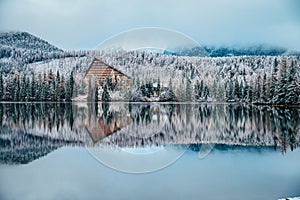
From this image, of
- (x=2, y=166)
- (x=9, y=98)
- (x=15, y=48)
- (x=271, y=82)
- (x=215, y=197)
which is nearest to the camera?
(x=215, y=197)

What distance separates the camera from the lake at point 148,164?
3031 millimetres

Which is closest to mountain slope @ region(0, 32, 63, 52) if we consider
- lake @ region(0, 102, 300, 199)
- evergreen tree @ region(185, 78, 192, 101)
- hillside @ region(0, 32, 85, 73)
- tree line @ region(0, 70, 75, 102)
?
hillside @ region(0, 32, 85, 73)

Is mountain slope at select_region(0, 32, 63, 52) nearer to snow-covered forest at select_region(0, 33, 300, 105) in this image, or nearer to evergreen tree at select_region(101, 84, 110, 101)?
snow-covered forest at select_region(0, 33, 300, 105)

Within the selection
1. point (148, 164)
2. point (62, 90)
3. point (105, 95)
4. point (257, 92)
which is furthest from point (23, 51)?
point (148, 164)

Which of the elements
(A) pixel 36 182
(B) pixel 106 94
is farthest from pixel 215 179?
(B) pixel 106 94

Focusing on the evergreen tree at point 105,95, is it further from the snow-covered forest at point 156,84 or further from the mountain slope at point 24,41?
the mountain slope at point 24,41

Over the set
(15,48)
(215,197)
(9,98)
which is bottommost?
(215,197)

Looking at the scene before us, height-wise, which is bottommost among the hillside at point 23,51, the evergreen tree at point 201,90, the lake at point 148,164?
the lake at point 148,164

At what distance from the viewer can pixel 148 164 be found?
3885 mm

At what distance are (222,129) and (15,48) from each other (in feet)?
79.0

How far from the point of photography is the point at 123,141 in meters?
5.00

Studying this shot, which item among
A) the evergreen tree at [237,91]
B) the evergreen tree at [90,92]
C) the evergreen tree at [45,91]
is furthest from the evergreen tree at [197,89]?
the evergreen tree at [45,91]

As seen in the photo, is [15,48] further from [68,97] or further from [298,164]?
[298,164]

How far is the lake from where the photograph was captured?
303cm
